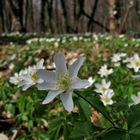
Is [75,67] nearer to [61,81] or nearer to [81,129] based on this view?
[61,81]

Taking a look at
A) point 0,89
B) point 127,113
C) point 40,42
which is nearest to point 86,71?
point 0,89

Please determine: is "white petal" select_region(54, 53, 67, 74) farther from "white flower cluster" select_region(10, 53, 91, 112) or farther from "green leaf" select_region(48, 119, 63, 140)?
"green leaf" select_region(48, 119, 63, 140)

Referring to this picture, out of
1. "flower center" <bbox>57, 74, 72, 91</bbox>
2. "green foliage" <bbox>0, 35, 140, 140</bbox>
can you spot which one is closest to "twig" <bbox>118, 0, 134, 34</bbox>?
"green foliage" <bbox>0, 35, 140, 140</bbox>

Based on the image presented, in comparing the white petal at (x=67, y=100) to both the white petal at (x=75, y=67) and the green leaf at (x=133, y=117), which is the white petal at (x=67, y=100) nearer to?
the white petal at (x=75, y=67)

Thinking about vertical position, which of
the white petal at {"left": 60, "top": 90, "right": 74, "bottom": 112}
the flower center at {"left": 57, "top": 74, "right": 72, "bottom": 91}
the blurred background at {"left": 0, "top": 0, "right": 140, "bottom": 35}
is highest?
the flower center at {"left": 57, "top": 74, "right": 72, "bottom": 91}

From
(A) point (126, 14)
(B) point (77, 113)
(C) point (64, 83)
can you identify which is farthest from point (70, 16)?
(C) point (64, 83)

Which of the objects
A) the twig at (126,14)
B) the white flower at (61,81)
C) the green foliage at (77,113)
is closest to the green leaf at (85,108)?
the green foliage at (77,113)
